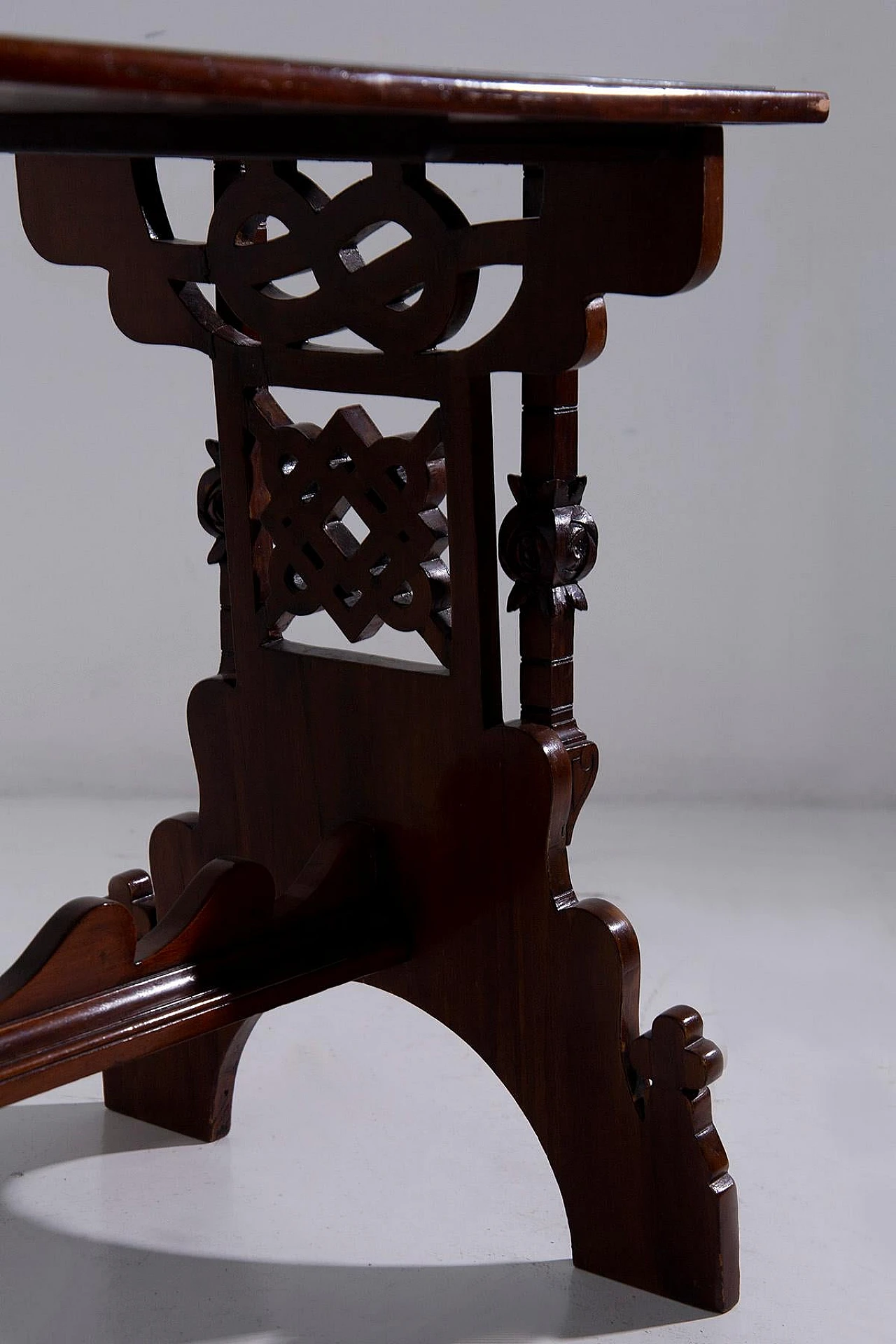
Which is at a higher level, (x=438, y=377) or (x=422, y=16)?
(x=422, y=16)

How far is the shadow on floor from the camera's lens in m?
1.45

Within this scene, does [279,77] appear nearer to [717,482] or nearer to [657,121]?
[657,121]

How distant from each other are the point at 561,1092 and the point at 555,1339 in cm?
20

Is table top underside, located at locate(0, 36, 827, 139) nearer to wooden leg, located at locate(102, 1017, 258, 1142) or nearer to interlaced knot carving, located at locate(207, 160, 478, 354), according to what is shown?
interlaced knot carving, located at locate(207, 160, 478, 354)

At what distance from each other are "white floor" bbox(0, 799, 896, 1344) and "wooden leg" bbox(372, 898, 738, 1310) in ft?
0.17

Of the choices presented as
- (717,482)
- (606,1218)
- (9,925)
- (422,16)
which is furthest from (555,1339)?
(422,16)

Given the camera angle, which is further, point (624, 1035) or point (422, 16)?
point (422, 16)

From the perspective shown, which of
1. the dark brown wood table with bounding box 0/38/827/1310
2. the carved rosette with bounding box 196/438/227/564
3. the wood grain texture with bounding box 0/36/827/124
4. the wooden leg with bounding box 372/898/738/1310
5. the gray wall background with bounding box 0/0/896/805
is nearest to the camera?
the wood grain texture with bounding box 0/36/827/124

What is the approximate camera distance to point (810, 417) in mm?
2947

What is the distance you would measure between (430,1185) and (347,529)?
65 cm

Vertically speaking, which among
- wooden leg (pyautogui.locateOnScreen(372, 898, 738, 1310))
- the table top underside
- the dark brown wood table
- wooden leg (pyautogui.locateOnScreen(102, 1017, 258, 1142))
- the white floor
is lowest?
the white floor

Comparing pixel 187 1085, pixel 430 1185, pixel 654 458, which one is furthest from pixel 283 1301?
pixel 654 458

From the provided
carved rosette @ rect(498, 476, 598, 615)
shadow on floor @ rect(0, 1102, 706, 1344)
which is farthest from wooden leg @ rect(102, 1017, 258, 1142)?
carved rosette @ rect(498, 476, 598, 615)

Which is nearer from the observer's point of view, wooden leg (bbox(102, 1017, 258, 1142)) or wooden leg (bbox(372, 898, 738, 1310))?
wooden leg (bbox(372, 898, 738, 1310))
